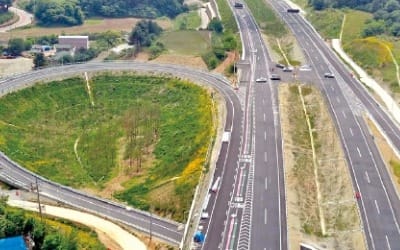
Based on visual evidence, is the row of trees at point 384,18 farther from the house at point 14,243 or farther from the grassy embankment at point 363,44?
the house at point 14,243

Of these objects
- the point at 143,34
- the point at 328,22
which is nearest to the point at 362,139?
the point at 328,22

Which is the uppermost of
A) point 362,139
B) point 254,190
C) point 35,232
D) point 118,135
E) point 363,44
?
point 363,44

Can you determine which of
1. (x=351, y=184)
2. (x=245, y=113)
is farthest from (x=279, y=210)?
(x=245, y=113)

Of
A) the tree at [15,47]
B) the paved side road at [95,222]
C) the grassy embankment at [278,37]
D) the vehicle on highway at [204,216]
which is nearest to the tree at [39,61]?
the tree at [15,47]

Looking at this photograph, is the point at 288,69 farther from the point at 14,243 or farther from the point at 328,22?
the point at 14,243

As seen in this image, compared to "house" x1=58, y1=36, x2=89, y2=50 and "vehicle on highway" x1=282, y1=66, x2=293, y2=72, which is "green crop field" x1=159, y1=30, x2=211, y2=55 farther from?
"vehicle on highway" x1=282, y1=66, x2=293, y2=72

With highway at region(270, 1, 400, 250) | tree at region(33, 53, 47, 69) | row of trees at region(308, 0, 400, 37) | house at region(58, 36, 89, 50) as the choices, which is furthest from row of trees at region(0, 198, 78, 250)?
row of trees at region(308, 0, 400, 37)

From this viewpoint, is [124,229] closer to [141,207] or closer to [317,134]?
[141,207]
